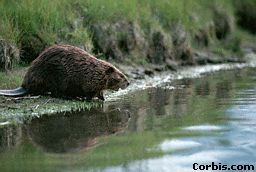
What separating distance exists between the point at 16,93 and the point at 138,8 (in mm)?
6068

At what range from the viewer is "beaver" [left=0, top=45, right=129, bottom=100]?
25.3 feet

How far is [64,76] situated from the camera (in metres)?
7.71

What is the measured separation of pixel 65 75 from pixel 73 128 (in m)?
2.01

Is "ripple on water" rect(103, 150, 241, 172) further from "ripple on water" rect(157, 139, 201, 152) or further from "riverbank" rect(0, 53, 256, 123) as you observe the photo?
"riverbank" rect(0, 53, 256, 123)

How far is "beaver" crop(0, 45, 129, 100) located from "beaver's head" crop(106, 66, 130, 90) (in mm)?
88

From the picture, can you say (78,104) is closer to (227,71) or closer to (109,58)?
(109,58)

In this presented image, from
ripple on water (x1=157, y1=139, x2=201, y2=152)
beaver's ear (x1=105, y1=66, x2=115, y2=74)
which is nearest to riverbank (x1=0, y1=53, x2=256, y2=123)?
beaver's ear (x1=105, y1=66, x2=115, y2=74)

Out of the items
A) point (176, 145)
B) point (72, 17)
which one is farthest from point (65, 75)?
point (176, 145)

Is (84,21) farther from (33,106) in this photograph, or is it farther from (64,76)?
(33,106)

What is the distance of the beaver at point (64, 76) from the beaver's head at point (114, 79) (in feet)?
0.29

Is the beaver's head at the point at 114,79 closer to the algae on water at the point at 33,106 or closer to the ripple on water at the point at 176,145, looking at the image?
the algae on water at the point at 33,106

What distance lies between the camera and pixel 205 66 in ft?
46.9

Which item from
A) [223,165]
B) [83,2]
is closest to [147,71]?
[83,2]

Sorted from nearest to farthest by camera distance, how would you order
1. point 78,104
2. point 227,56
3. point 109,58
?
point 78,104 → point 109,58 → point 227,56
